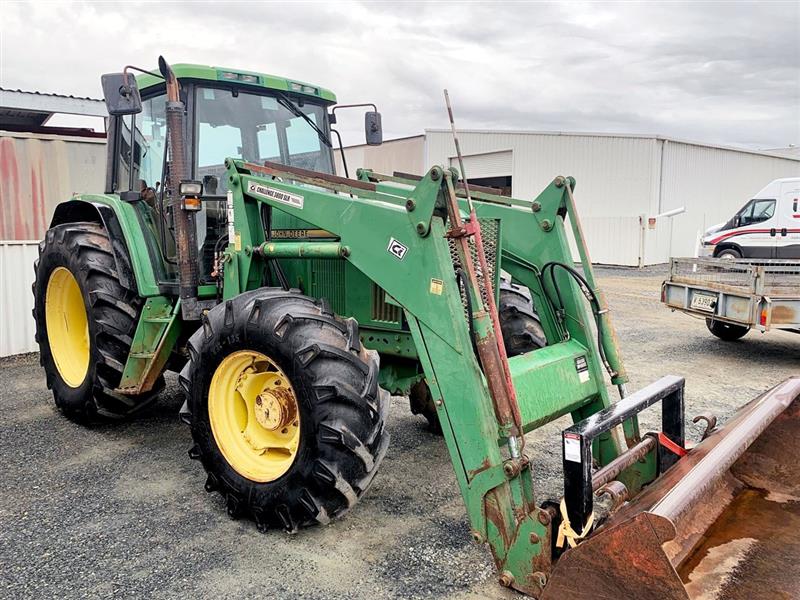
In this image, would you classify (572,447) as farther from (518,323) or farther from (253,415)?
(518,323)

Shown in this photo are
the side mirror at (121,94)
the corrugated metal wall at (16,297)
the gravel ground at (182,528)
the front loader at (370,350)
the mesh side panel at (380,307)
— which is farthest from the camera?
the corrugated metal wall at (16,297)

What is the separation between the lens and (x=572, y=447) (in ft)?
8.27

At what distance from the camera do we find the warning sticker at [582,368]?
11.9 ft

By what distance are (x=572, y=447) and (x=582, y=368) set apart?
121cm

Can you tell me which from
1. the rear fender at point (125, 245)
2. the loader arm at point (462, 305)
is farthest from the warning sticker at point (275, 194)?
the rear fender at point (125, 245)

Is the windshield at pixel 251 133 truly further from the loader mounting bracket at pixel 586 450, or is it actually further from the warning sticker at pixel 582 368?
the loader mounting bracket at pixel 586 450

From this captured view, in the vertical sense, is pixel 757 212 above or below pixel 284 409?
above

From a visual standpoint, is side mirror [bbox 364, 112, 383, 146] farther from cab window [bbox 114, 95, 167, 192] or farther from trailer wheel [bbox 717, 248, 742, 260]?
trailer wheel [bbox 717, 248, 742, 260]

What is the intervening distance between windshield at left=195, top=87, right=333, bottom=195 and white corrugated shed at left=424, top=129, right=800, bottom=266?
16200 millimetres

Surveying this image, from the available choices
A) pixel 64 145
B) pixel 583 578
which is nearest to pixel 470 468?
pixel 583 578

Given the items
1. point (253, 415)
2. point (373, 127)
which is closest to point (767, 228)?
point (373, 127)

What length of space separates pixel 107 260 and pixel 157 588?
103 inches

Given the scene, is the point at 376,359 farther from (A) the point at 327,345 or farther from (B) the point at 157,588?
(B) the point at 157,588

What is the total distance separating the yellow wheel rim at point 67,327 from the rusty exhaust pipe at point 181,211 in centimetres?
157
